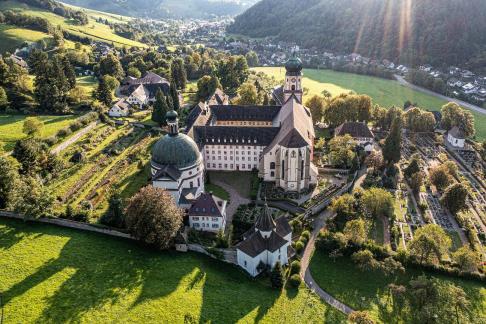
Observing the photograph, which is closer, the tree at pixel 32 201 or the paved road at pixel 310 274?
the paved road at pixel 310 274

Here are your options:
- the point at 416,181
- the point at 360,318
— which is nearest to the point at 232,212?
the point at 360,318

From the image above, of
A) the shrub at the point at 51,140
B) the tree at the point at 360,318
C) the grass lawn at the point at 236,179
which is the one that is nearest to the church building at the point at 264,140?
the grass lawn at the point at 236,179

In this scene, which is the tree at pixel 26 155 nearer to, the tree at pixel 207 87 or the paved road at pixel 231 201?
the paved road at pixel 231 201

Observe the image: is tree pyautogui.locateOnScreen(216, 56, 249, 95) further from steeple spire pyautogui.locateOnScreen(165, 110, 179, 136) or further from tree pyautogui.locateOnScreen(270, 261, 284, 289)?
tree pyautogui.locateOnScreen(270, 261, 284, 289)

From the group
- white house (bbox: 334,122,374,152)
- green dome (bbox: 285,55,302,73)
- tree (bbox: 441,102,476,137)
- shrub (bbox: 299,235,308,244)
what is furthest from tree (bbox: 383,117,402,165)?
shrub (bbox: 299,235,308,244)

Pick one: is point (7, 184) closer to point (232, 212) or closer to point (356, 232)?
point (232, 212)

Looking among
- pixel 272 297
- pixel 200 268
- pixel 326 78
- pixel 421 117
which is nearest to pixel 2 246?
pixel 200 268
